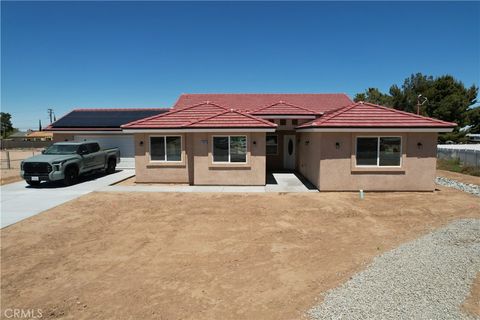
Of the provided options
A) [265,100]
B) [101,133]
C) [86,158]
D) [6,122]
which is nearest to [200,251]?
[86,158]

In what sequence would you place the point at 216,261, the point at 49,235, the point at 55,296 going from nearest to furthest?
the point at 55,296 < the point at 216,261 < the point at 49,235

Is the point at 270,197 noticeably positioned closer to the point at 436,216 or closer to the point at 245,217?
the point at 245,217

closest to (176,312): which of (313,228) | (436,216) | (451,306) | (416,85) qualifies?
(451,306)

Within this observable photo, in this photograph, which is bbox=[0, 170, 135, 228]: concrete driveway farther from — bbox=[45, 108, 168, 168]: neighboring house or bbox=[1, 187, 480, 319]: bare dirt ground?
bbox=[45, 108, 168, 168]: neighboring house

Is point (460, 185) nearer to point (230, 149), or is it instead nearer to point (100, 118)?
point (230, 149)

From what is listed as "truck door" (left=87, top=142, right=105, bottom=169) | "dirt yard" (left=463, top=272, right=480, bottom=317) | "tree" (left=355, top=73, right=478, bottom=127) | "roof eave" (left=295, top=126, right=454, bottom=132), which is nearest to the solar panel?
"truck door" (left=87, top=142, right=105, bottom=169)

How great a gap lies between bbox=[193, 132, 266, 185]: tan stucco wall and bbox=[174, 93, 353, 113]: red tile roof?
828 centimetres

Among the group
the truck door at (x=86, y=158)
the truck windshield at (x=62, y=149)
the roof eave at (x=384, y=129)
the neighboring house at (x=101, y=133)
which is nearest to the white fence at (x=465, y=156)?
the roof eave at (x=384, y=129)

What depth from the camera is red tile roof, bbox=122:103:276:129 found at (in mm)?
14281

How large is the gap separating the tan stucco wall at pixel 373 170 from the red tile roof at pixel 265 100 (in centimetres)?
925

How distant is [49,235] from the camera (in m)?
8.03

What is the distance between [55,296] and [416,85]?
50.9 metres

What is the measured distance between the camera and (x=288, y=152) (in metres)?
20.0

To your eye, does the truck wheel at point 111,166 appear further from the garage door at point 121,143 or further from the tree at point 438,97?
the tree at point 438,97
